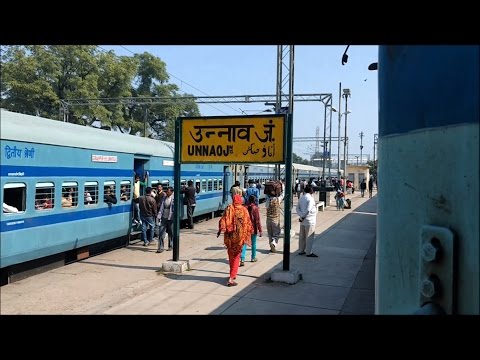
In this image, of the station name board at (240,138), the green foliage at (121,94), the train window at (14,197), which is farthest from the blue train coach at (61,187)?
the green foliage at (121,94)

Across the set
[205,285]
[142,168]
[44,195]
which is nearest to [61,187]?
[44,195]

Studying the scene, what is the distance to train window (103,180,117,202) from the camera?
9959 millimetres

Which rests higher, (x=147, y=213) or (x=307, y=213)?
(x=307, y=213)

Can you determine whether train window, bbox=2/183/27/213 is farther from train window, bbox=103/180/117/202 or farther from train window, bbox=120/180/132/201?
train window, bbox=120/180/132/201

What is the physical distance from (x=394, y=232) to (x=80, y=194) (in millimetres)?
8098

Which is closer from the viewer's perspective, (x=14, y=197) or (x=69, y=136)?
(x=14, y=197)

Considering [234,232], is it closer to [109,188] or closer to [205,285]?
[205,285]

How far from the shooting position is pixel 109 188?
1027 centimetres

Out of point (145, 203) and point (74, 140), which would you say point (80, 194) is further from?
point (145, 203)

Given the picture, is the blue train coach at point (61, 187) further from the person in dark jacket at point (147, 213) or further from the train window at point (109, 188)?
the person in dark jacket at point (147, 213)

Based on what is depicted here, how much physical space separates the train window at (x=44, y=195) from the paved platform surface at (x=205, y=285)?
3.63ft

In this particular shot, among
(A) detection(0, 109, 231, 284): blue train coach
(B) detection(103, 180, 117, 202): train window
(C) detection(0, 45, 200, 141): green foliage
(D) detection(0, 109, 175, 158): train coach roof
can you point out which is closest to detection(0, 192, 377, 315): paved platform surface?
(A) detection(0, 109, 231, 284): blue train coach

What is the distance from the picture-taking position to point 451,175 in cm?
137

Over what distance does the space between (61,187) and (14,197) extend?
1.71 m
